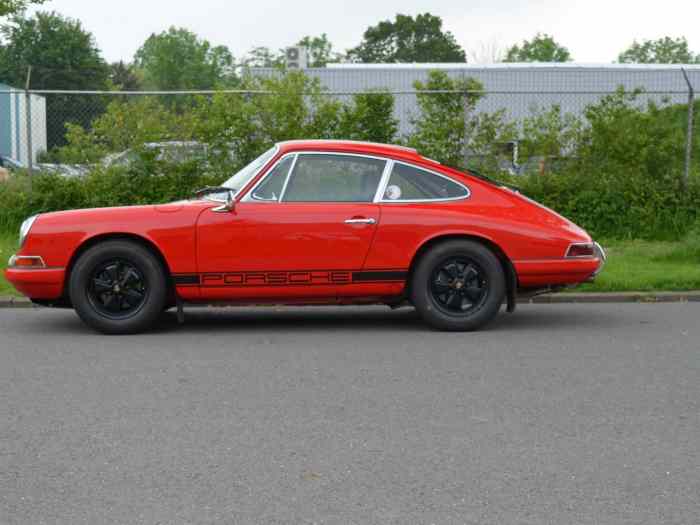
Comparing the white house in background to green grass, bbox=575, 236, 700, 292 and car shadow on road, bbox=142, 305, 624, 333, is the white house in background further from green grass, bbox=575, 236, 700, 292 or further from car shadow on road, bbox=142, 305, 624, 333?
Answer: green grass, bbox=575, 236, 700, 292

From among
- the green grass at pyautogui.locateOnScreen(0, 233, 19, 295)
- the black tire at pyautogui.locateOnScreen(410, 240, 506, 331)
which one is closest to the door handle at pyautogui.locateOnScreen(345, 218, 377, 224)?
the black tire at pyautogui.locateOnScreen(410, 240, 506, 331)

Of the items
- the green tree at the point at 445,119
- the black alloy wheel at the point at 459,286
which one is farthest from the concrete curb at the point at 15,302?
the green tree at the point at 445,119

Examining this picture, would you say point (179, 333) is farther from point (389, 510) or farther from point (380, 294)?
point (389, 510)

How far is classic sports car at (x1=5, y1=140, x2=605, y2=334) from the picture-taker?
8.30 meters

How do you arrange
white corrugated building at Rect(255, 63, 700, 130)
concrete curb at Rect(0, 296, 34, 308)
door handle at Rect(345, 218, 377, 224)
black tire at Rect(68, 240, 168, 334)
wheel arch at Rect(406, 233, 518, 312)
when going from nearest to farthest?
black tire at Rect(68, 240, 168, 334) < door handle at Rect(345, 218, 377, 224) < wheel arch at Rect(406, 233, 518, 312) < concrete curb at Rect(0, 296, 34, 308) < white corrugated building at Rect(255, 63, 700, 130)

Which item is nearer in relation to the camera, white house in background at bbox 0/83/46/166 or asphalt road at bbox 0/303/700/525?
asphalt road at bbox 0/303/700/525

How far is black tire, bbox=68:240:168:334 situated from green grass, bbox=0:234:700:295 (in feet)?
7.69

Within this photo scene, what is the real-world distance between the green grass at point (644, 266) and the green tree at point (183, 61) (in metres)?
102

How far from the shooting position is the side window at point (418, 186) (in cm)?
862

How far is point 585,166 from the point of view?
575 inches

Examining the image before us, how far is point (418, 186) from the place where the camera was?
866 cm

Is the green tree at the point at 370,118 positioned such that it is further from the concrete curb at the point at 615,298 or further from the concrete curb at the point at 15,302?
the concrete curb at the point at 15,302

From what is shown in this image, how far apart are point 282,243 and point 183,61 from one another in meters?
113

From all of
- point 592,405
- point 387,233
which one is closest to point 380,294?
point 387,233
